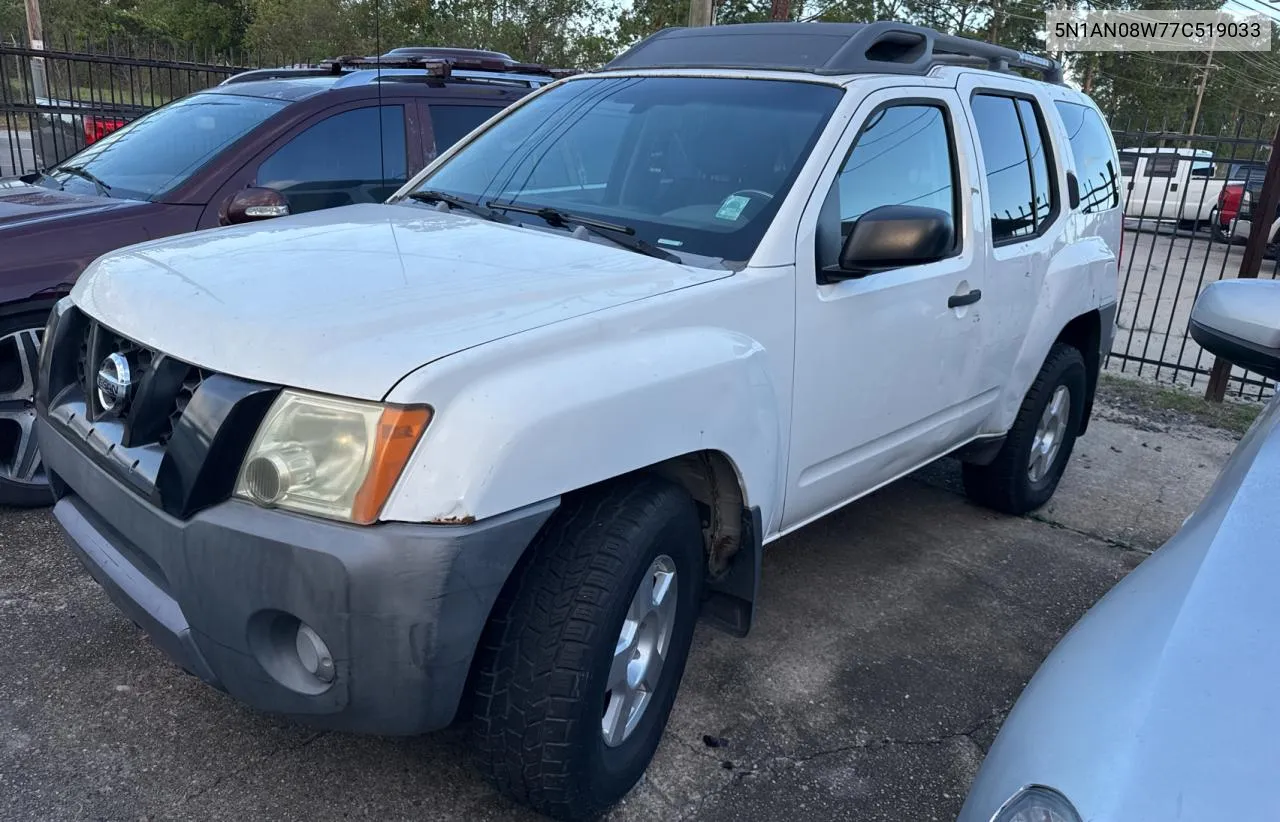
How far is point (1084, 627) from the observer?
1716mm

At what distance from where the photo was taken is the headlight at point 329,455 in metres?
1.90

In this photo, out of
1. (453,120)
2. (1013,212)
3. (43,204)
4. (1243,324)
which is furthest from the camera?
(453,120)

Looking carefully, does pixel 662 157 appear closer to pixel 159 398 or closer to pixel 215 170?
pixel 159 398

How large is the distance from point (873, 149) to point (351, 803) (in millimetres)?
2438

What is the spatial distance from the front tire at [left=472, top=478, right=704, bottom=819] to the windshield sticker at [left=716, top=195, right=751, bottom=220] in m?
0.88

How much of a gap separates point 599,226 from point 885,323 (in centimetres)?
95

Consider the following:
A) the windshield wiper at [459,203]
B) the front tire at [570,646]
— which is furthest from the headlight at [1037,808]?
the windshield wiper at [459,203]

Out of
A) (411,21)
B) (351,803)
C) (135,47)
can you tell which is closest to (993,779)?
(351,803)

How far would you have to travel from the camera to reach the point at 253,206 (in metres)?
3.96

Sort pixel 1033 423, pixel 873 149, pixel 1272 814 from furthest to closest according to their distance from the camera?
pixel 1033 423 → pixel 873 149 → pixel 1272 814

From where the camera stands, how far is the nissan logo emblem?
2328 millimetres

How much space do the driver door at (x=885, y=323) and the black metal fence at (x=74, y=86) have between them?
668 centimetres

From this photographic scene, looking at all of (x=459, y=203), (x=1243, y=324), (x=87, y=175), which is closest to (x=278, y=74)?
(x=87, y=175)

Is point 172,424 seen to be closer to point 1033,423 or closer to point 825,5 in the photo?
point 1033,423
